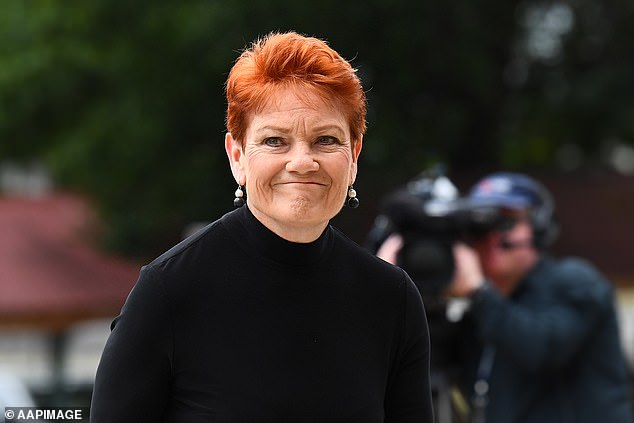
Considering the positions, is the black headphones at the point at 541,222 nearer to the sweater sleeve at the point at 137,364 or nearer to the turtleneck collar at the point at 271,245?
the turtleneck collar at the point at 271,245

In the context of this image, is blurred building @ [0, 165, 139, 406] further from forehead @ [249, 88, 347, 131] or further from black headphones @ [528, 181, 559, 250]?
forehead @ [249, 88, 347, 131]

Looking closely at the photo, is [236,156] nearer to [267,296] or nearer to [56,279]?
[267,296]

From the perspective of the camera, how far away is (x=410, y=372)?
1.95 m

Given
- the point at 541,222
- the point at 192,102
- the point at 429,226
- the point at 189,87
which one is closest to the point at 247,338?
the point at 429,226

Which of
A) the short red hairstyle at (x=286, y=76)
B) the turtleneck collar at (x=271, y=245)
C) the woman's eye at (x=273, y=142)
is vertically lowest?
the turtleneck collar at (x=271, y=245)

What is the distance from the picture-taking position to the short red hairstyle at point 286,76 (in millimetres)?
1785

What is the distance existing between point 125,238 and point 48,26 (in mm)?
2137

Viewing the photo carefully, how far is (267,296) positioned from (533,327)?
5.52 feet

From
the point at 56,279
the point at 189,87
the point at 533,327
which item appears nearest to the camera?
the point at 533,327

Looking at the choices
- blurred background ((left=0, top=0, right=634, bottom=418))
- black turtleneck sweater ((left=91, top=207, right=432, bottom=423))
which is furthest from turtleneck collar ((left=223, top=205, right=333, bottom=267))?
blurred background ((left=0, top=0, right=634, bottom=418))

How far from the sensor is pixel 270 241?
183 cm

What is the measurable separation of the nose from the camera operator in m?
1.59

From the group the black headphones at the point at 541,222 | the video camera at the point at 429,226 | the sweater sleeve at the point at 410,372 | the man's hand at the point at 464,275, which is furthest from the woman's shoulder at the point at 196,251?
the black headphones at the point at 541,222

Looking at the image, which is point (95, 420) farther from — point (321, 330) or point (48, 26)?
point (48, 26)
